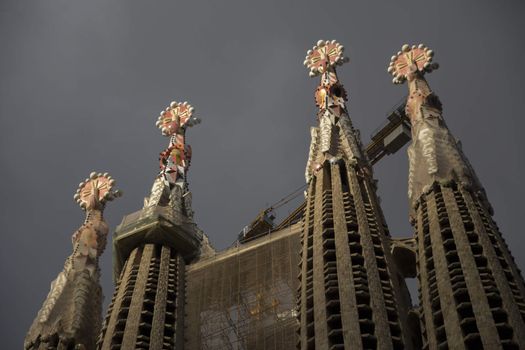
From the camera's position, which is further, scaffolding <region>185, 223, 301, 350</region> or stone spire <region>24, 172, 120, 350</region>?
scaffolding <region>185, 223, 301, 350</region>

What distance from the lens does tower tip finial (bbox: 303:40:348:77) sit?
144ft

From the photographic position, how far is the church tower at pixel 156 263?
3278 cm

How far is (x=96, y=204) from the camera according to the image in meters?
42.7

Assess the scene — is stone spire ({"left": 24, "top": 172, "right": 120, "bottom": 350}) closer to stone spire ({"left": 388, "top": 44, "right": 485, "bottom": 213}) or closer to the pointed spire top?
the pointed spire top

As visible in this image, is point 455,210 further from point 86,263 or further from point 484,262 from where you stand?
point 86,263

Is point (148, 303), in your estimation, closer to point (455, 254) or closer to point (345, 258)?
point (345, 258)

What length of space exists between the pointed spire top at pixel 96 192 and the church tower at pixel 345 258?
30.4 feet

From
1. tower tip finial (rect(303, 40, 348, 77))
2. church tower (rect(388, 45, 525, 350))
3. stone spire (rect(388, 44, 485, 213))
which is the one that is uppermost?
tower tip finial (rect(303, 40, 348, 77))

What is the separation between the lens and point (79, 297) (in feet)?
121

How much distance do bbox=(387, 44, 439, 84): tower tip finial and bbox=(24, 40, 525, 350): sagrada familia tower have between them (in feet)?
0.18

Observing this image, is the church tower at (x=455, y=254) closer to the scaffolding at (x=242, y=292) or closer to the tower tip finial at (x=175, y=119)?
the scaffolding at (x=242, y=292)

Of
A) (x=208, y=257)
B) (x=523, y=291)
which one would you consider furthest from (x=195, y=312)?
(x=523, y=291)

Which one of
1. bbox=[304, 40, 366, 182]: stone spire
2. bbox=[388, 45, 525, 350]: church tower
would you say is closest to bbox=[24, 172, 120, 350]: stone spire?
bbox=[304, 40, 366, 182]: stone spire

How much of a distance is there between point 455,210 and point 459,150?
173 inches
